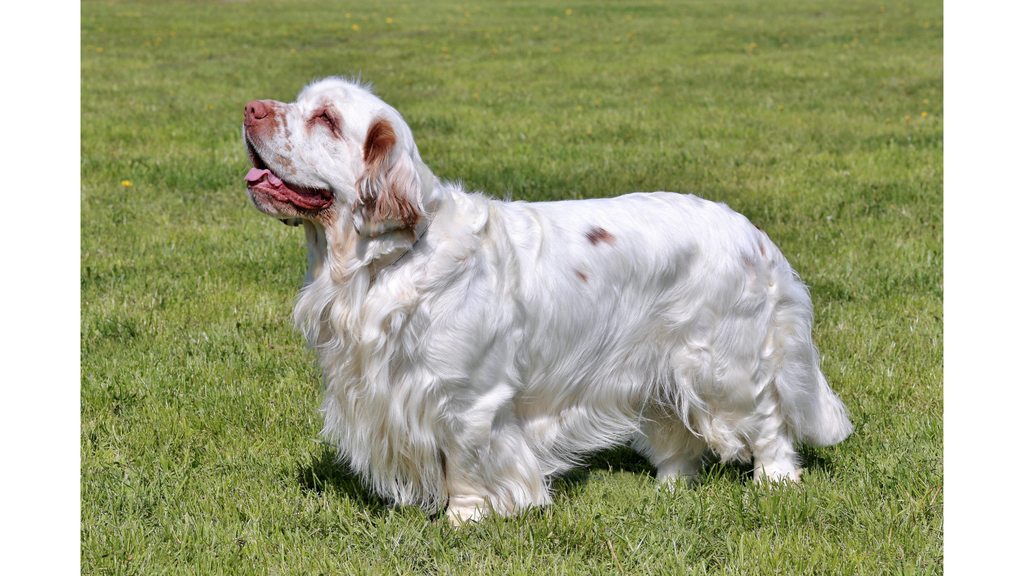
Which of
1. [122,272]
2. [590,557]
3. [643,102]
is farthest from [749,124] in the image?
[590,557]

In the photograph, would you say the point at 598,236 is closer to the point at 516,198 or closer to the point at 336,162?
the point at 336,162

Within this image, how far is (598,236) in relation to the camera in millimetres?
3143

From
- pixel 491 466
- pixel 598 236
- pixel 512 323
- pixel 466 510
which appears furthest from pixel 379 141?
pixel 466 510

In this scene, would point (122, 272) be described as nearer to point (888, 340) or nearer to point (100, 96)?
point (888, 340)

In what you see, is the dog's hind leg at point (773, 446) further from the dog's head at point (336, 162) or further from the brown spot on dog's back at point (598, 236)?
the dog's head at point (336, 162)

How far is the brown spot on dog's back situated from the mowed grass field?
949mm

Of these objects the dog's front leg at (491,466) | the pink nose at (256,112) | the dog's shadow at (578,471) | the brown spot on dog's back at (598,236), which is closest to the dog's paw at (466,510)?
the dog's front leg at (491,466)

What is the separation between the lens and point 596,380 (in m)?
3.30

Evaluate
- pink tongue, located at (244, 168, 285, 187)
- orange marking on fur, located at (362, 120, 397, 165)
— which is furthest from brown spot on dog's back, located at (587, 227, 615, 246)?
pink tongue, located at (244, 168, 285, 187)

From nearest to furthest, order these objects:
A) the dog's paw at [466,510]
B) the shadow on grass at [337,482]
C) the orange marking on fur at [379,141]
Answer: the orange marking on fur at [379,141] < the dog's paw at [466,510] < the shadow on grass at [337,482]

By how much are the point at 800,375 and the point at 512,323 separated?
117 cm

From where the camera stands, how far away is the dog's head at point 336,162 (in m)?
2.71

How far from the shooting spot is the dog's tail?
3.31m

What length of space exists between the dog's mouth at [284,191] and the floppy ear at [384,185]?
0.13 meters
